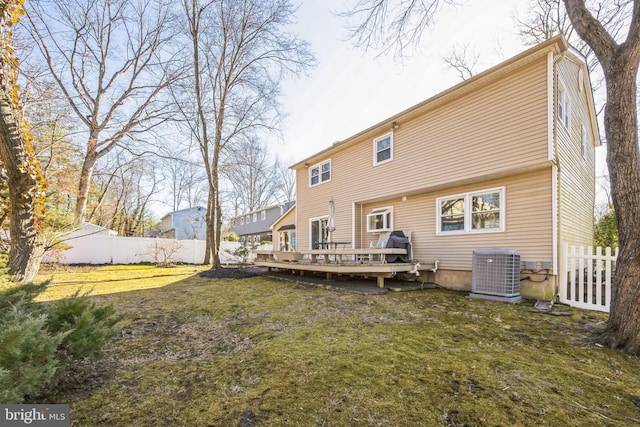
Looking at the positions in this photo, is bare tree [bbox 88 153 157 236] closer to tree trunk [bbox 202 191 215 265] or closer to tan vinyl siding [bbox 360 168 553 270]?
tree trunk [bbox 202 191 215 265]

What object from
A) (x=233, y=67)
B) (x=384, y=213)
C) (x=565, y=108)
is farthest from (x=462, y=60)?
(x=233, y=67)

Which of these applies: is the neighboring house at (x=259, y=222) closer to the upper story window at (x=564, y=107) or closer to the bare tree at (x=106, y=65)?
the bare tree at (x=106, y=65)

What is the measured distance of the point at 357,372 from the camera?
101 inches

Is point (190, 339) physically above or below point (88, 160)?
below

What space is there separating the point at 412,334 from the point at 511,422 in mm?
1819

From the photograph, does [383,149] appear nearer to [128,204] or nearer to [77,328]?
[77,328]

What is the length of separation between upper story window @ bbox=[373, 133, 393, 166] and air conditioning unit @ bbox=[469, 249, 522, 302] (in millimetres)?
4192

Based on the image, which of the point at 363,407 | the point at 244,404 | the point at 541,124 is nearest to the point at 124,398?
the point at 244,404

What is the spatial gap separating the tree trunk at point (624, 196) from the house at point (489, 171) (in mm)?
2293

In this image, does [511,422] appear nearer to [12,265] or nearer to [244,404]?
[244,404]

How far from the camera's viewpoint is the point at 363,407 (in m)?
2.04

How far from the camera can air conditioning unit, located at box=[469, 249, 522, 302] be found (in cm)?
582

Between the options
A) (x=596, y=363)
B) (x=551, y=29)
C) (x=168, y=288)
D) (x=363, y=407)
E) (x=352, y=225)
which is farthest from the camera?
(x=551, y=29)

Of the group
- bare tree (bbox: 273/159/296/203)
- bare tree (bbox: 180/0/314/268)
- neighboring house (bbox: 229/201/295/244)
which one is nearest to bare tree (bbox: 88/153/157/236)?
neighboring house (bbox: 229/201/295/244)
